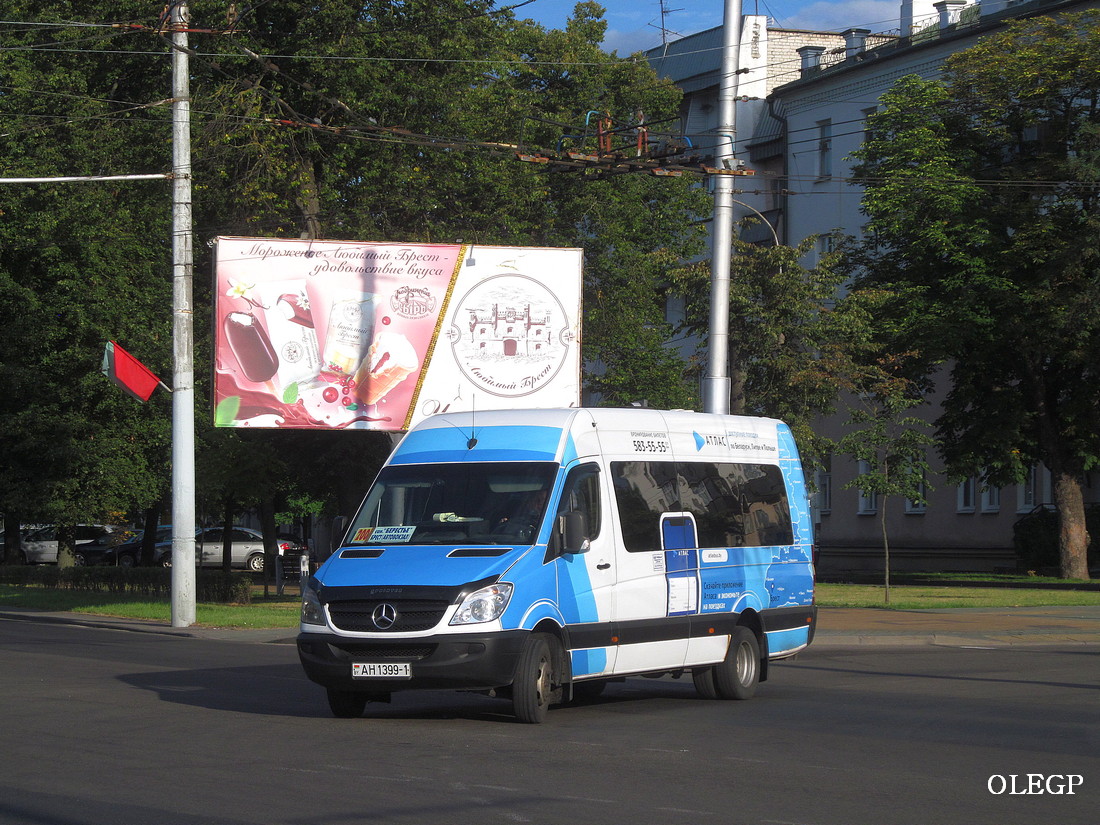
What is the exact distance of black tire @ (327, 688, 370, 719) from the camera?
1155 cm

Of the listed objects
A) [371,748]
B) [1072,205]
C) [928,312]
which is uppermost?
[1072,205]

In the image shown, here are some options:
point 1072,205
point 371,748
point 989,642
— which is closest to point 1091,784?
point 371,748

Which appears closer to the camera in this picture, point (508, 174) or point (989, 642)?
point (989, 642)

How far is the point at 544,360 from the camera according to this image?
25.4m

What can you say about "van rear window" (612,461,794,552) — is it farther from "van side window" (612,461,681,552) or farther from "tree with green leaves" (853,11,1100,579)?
"tree with green leaves" (853,11,1100,579)

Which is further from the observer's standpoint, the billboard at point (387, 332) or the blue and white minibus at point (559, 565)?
the billboard at point (387, 332)

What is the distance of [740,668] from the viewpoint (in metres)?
13.5

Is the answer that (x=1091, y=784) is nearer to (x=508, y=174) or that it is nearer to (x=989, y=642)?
(x=989, y=642)

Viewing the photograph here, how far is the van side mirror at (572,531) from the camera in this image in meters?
11.6

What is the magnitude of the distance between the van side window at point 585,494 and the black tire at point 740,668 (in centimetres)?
206

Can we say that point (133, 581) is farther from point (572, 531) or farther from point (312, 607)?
point (572, 531)

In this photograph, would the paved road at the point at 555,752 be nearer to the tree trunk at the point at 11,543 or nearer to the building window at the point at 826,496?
the tree trunk at the point at 11,543

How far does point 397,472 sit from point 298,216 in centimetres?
2072

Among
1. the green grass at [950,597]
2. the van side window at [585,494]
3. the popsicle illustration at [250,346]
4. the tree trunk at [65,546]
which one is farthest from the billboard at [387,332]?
the tree trunk at [65,546]
